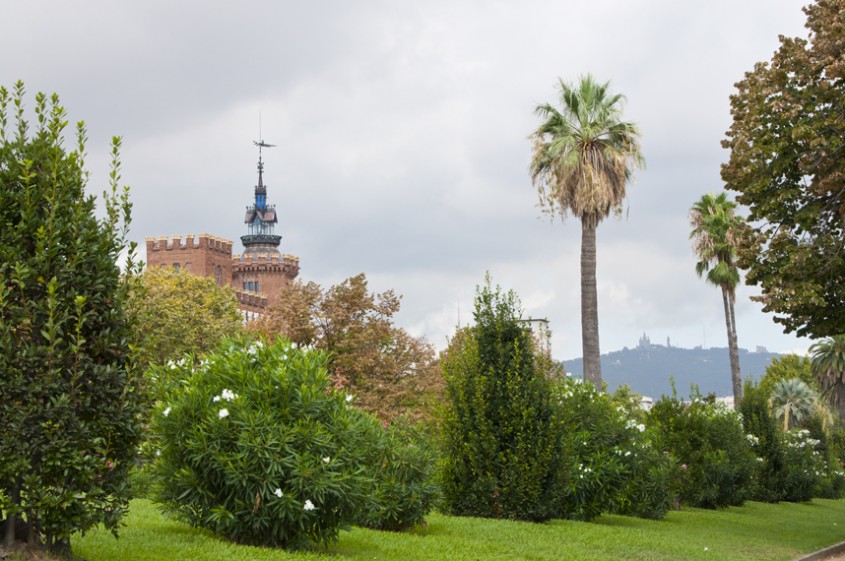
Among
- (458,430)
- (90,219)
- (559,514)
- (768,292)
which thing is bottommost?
(559,514)

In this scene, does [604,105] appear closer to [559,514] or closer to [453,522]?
[559,514]

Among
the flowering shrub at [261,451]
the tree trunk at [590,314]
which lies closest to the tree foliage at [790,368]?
the tree trunk at [590,314]

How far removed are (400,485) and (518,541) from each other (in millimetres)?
2196

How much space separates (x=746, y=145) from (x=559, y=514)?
27.2 feet

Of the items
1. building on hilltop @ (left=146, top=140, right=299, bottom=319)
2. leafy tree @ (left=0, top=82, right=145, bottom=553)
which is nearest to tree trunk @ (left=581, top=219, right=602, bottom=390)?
leafy tree @ (left=0, top=82, right=145, bottom=553)

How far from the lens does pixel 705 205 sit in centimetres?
4628

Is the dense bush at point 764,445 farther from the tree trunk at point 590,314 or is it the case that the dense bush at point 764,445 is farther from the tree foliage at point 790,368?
the tree foliage at point 790,368

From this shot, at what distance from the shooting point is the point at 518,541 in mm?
15055

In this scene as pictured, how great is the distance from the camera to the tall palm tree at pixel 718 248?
148ft

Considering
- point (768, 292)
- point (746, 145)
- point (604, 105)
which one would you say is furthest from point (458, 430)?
point (604, 105)

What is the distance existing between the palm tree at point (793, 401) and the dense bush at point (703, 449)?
32605mm

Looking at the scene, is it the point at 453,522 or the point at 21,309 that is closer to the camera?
the point at 21,309

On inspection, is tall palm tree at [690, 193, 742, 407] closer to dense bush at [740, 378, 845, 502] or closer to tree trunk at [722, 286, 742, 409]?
tree trunk at [722, 286, 742, 409]

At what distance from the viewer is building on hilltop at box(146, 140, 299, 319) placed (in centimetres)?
12800
